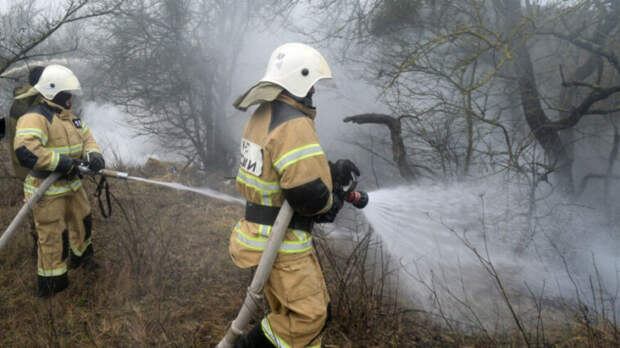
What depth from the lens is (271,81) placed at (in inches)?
84.0

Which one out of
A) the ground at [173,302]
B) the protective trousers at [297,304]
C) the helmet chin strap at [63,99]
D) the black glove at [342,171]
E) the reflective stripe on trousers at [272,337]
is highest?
the helmet chin strap at [63,99]

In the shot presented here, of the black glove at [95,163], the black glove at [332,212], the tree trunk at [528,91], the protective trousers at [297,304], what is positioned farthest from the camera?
the tree trunk at [528,91]

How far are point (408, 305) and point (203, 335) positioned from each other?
1.80m

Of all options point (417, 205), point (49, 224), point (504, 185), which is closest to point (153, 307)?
point (49, 224)

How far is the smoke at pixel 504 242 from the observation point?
4.26m

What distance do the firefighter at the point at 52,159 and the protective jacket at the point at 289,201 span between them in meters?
2.09

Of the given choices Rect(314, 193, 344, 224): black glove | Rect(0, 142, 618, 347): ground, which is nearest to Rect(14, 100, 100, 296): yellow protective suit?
Rect(0, 142, 618, 347): ground

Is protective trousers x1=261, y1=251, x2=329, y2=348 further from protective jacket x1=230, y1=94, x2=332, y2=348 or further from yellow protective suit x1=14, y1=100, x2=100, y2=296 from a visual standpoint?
yellow protective suit x1=14, y1=100, x2=100, y2=296

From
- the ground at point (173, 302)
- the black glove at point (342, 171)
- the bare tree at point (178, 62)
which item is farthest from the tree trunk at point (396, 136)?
the bare tree at point (178, 62)

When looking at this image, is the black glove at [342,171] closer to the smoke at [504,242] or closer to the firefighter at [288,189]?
the firefighter at [288,189]

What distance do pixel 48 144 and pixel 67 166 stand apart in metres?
0.28

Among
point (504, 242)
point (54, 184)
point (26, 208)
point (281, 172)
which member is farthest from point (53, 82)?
point (504, 242)

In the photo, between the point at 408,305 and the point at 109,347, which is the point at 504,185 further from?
the point at 109,347

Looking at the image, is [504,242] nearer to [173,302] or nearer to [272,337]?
[272,337]
